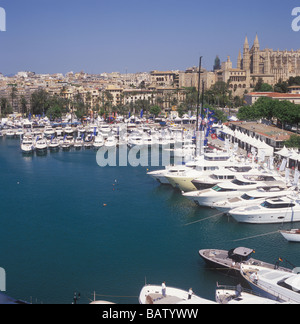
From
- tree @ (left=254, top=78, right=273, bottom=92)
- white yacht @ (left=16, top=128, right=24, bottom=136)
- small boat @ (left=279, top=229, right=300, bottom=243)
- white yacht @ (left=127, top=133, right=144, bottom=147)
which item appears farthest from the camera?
tree @ (left=254, top=78, right=273, bottom=92)

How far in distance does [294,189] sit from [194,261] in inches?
295

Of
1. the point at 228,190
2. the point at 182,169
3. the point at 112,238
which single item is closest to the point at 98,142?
the point at 182,169

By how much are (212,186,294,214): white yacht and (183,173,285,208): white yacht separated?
554mm

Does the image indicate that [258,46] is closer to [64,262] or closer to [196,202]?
[196,202]

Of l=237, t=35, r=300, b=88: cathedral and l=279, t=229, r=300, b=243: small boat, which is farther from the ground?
l=237, t=35, r=300, b=88: cathedral

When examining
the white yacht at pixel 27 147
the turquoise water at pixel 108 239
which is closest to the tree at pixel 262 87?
the white yacht at pixel 27 147

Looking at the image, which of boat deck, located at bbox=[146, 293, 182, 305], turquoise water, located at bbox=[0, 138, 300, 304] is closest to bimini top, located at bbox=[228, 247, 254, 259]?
turquoise water, located at bbox=[0, 138, 300, 304]

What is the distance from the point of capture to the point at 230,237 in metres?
16.8

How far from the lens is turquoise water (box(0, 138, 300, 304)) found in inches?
523

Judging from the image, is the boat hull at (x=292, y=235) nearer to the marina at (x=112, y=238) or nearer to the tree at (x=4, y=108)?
the marina at (x=112, y=238)

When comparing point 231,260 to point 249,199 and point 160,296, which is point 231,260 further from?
point 249,199

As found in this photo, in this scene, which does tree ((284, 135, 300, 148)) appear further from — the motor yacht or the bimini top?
the motor yacht

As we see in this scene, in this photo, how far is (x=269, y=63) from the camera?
288 feet
